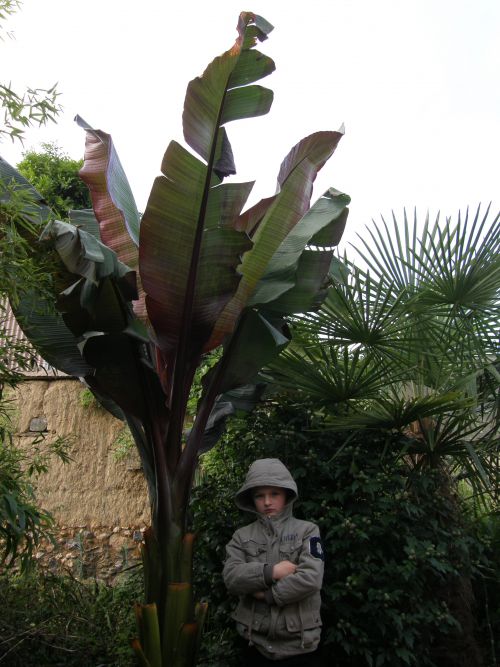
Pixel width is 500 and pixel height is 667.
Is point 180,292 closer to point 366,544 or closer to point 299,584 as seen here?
point 299,584

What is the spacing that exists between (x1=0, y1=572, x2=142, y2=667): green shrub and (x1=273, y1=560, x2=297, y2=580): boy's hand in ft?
4.68

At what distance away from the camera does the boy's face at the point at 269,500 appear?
3.93 m

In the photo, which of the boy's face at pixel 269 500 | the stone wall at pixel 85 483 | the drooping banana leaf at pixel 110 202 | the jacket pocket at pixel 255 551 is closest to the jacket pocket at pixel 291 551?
the jacket pocket at pixel 255 551

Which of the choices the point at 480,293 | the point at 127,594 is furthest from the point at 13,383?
the point at 480,293

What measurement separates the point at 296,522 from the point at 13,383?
173cm

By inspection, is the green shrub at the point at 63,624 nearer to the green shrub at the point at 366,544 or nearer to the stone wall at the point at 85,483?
the green shrub at the point at 366,544

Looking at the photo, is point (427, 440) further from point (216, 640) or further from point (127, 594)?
point (127, 594)

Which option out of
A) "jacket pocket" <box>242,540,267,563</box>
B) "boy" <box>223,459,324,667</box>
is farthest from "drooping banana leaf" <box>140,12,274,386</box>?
"jacket pocket" <box>242,540,267,563</box>

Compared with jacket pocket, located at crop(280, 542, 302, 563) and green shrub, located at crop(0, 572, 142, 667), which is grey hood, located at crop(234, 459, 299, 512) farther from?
green shrub, located at crop(0, 572, 142, 667)

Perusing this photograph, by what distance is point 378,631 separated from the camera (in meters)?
4.18

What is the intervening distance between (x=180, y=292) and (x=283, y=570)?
1647 mm

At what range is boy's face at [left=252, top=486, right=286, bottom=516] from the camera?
3.93 m

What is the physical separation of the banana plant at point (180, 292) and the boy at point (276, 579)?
0.31 metres

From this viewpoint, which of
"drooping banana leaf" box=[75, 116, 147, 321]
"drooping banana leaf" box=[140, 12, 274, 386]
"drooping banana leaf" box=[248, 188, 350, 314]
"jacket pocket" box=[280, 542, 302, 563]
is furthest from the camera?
"drooping banana leaf" box=[75, 116, 147, 321]
